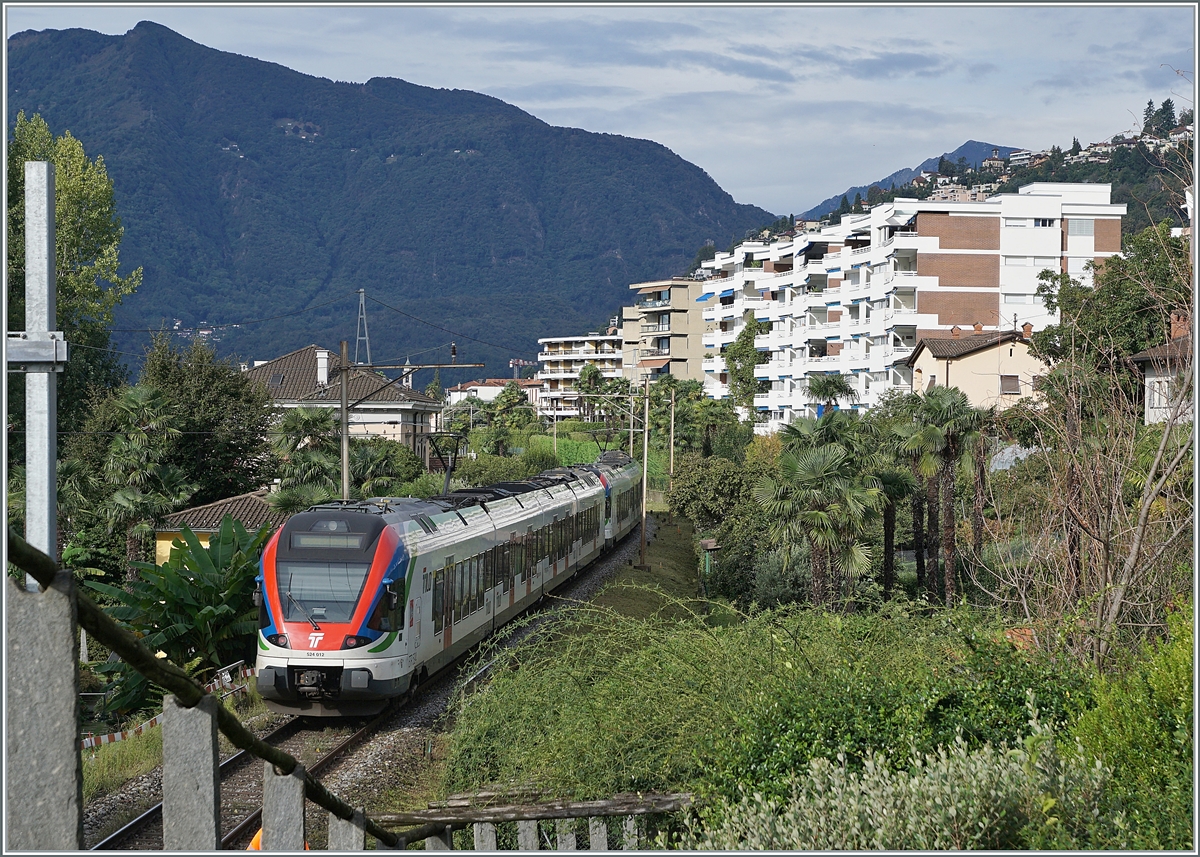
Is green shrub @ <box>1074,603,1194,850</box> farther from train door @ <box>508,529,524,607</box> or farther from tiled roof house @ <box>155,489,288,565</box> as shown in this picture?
tiled roof house @ <box>155,489,288,565</box>

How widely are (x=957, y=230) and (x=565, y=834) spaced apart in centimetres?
6082

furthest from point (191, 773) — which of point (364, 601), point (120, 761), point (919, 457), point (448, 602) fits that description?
point (919, 457)

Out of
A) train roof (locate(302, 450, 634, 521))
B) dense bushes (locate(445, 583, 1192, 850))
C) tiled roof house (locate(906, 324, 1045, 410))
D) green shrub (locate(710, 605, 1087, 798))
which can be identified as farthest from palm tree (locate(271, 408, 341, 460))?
tiled roof house (locate(906, 324, 1045, 410))

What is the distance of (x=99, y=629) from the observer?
275 cm

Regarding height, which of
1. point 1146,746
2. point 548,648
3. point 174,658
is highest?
point 1146,746

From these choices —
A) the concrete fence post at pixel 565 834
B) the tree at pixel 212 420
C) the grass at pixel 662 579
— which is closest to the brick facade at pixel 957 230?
the grass at pixel 662 579

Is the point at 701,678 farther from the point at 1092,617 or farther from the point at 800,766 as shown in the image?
the point at 1092,617

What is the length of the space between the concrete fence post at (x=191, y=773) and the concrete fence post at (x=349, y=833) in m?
2.13

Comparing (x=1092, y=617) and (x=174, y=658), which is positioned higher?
(x=1092, y=617)

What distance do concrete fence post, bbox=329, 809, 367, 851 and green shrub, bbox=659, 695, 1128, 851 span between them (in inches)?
107

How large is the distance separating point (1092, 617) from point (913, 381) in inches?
2065

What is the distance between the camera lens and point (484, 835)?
8.38m

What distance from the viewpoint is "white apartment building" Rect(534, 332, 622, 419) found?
162m

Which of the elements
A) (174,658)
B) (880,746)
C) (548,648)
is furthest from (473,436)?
(880,746)
